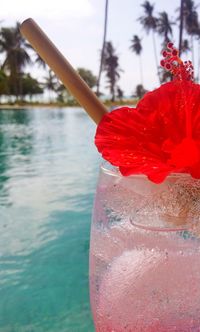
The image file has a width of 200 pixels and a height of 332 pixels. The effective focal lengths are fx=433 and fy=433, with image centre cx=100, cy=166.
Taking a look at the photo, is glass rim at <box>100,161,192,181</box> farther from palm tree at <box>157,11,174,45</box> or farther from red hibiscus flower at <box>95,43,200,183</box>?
palm tree at <box>157,11,174,45</box>

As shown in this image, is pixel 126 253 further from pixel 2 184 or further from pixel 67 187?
pixel 2 184

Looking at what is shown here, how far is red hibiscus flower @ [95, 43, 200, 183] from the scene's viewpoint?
21.9 inches

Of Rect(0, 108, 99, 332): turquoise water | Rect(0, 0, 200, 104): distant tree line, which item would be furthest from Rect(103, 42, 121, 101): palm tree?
Rect(0, 108, 99, 332): turquoise water

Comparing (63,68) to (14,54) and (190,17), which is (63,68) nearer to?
(190,17)

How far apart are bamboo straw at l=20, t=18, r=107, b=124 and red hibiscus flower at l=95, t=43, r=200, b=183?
96 mm

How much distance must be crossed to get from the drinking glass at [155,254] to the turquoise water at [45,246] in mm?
876

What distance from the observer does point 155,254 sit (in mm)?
597

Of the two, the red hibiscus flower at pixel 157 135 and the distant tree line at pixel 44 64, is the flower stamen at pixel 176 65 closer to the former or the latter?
the red hibiscus flower at pixel 157 135

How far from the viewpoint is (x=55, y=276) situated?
204cm

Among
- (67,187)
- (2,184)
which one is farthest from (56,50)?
(2,184)

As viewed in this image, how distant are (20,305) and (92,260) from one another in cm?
112

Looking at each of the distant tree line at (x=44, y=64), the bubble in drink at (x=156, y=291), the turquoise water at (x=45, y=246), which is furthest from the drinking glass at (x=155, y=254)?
the distant tree line at (x=44, y=64)

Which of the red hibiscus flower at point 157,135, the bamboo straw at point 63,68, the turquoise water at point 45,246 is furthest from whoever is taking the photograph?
the turquoise water at point 45,246

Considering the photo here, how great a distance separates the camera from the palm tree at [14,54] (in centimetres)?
3672
